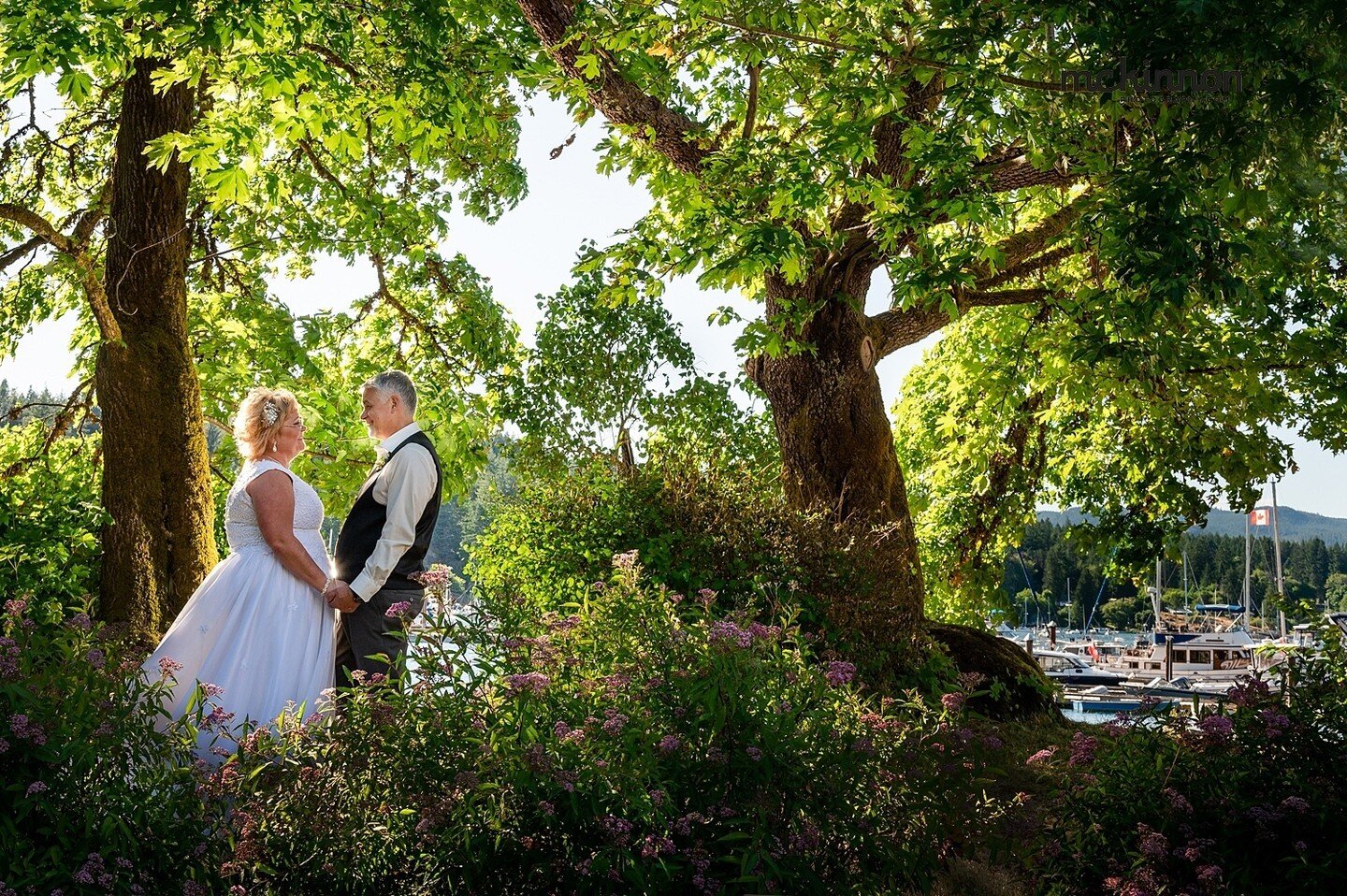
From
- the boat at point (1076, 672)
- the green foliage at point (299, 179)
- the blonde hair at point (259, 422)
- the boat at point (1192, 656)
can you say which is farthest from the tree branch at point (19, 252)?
the boat at point (1192, 656)

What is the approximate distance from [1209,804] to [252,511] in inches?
167

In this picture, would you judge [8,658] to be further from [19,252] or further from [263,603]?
[19,252]

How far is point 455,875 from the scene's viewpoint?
11.2ft

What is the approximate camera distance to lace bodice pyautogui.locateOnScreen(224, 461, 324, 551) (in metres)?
5.37

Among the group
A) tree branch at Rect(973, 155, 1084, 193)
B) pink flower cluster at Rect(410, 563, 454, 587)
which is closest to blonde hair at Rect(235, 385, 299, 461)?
pink flower cluster at Rect(410, 563, 454, 587)

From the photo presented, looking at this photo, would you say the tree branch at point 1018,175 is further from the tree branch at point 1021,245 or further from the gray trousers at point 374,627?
the gray trousers at point 374,627

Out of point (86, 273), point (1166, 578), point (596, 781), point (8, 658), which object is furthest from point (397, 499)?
point (1166, 578)

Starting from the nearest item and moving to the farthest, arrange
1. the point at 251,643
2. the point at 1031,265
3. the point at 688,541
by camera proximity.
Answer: the point at 251,643 → the point at 688,541 → the point at 1031,265

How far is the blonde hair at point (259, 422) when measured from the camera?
536 cm

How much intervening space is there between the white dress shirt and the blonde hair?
1.62ft

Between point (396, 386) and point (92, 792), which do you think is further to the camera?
point (396, 386)

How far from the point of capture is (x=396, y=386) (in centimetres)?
559

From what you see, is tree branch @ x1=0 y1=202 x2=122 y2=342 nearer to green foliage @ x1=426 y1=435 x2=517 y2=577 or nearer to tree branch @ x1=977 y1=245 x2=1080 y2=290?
green foliage @ x1=426 y1=435 x2=517 y2=577

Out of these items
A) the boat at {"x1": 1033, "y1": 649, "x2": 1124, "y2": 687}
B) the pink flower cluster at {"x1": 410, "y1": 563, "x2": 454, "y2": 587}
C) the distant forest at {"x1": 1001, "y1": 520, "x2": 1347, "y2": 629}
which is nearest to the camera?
the pink flower cluster at {"x1": 410, "y1": 563, "x2": 454, "y2": 587}
